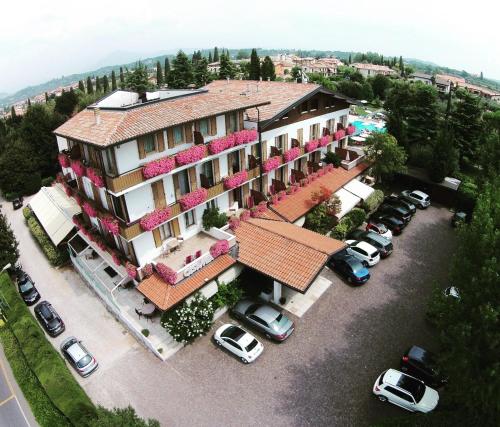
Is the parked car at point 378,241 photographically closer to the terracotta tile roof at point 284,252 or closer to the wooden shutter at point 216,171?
the terracotta tile roof at point 284,252

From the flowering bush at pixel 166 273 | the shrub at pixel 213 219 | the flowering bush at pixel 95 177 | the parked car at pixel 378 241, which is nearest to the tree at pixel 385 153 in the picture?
the parked car at pixel 378 241

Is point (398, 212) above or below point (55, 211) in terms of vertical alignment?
above

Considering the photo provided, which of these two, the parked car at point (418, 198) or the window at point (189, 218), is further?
the parked car at point (418, 198)

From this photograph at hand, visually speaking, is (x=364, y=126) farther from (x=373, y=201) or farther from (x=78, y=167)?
(x=78, y=167)

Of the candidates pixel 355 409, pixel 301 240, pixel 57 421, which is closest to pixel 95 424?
pixel 57 421

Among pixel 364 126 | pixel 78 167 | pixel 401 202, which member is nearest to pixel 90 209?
pixel 78 167

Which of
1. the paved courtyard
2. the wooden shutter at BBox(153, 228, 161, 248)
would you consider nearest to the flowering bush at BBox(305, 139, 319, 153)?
the paved courtyard

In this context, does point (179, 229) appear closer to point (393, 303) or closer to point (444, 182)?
point (393, 303)
